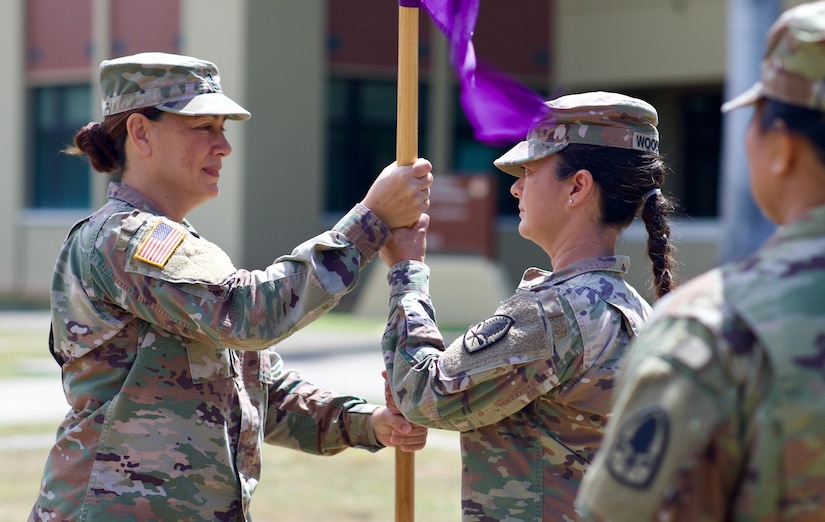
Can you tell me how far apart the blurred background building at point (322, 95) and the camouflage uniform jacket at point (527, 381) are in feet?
47.9

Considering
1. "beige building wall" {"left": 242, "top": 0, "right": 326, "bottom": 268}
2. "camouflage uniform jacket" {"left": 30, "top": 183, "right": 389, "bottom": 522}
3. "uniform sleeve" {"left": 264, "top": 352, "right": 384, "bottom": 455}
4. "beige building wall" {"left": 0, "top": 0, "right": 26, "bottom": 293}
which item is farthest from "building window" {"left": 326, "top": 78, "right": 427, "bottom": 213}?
"camouflage uniform jacket" {"left": 30, "top": 183, "right": 389, "bottom": 522}

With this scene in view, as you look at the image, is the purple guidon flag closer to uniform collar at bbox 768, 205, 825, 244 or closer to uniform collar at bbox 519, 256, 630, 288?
uniform collar at bbox 519, 256, 630, 288

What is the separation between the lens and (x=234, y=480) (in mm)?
2906

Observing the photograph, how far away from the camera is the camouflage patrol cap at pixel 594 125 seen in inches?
105

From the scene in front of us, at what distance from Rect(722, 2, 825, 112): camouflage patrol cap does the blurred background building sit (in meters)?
15.5

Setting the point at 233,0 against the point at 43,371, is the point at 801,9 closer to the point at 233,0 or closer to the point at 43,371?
the point at 43,371

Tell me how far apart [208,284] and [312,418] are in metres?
0.77

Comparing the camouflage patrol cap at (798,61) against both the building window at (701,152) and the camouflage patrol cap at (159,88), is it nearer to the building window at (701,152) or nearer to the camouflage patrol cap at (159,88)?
the camouflage patrol cap at (159,88)

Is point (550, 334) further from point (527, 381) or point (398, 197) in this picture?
point (398, 197)

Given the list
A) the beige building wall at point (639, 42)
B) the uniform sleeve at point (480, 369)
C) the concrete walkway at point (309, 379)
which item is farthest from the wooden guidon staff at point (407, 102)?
the beige building wall at point (639, 42)

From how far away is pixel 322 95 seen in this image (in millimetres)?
20109

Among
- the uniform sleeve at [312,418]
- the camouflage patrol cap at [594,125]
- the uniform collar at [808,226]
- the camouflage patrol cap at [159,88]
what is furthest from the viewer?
the uniform sleeve at [312,418]

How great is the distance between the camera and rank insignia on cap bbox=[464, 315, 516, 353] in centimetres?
251

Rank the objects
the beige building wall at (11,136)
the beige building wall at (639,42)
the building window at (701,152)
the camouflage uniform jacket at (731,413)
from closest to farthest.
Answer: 1. the camouflage uniform jacket at (731,413)
2. the beige building wall at (639,42)
3. the building window at (701,152)
4. the beige building wall at (11,136)
